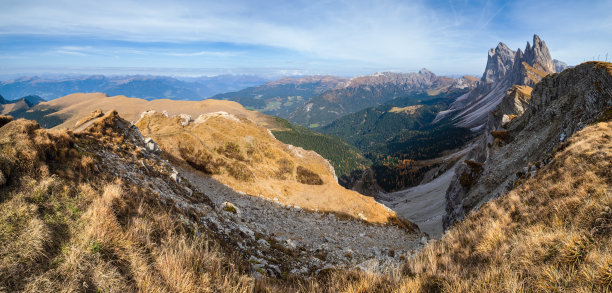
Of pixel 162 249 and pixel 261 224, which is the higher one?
pixel 162 249

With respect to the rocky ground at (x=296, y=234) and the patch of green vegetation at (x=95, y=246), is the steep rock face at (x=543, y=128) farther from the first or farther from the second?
the patch of green vegetation at (x=95, y=246)

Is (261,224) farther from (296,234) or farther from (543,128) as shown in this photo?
(543,128)

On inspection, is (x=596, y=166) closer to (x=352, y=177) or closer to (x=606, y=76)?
(x=606, y=76)

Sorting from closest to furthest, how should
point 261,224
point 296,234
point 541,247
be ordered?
point 541,247
point 261,224
point 296,234

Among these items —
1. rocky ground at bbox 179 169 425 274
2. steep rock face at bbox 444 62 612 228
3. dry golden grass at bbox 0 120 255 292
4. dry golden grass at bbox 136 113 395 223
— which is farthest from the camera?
dry golden grass at bbox 136 113 395 223

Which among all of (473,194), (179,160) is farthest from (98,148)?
(473,194)

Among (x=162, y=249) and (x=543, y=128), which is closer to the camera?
(x=162, y=249)

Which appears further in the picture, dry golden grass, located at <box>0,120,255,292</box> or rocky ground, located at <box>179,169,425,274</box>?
rocky ground, located at <box>179,169,425,274</box>

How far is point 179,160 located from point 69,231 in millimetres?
27234

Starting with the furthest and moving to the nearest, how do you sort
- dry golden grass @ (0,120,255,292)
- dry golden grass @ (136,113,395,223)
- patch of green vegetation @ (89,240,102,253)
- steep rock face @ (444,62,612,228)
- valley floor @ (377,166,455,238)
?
1. valley floor @ (377,166,455,238)
2. dry golden grass @ (136,113,395,223)
3. steep rock face @ (444,62,612,228)
4. patch of green vegetation @ (89,240,102,253)
5. dry golden grass @ (0,120,255,292)

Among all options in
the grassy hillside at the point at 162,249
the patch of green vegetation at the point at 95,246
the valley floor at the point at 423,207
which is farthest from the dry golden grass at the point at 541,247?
the valley floor at the point at 423,207

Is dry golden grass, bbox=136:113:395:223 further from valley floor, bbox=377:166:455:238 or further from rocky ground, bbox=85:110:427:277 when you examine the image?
valley floor, bbox=377:166:455:238

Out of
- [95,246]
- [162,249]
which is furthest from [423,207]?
[95,246]

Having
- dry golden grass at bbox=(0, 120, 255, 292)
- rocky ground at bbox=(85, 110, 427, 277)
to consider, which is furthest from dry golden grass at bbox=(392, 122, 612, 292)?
dry golden grass at bbox=(0, 120, 255, 292)
